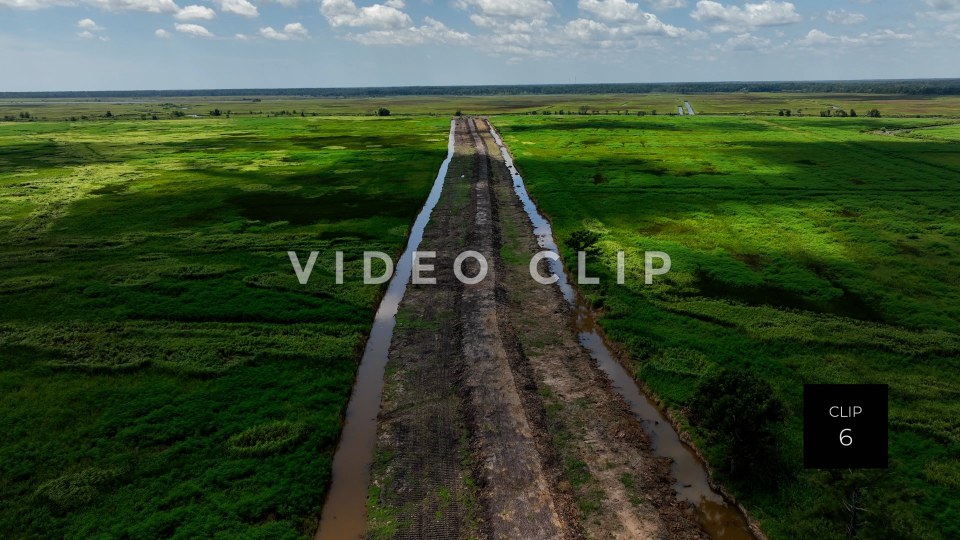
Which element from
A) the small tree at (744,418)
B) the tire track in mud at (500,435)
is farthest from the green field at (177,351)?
the small tree at (744,418)

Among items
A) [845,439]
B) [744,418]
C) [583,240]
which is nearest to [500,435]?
[744,418]

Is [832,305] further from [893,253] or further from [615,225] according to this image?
[615,225]

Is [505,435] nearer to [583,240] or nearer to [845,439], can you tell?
[845,439]

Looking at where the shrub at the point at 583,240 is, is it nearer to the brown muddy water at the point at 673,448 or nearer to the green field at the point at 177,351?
the brown muddy water at the point at 673,448

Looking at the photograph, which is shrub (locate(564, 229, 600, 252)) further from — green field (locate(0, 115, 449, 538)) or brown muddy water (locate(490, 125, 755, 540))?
green field (locate(0, 115, 449, 538))

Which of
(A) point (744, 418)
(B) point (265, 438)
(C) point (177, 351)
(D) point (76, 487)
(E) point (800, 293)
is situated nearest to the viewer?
(D) point (76, 487)

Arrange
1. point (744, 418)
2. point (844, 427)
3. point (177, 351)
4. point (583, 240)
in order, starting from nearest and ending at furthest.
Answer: point (844, 427) < point (744, 418) < point (177, 351) < point (583, 240)
